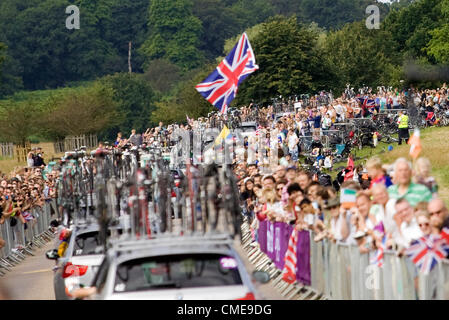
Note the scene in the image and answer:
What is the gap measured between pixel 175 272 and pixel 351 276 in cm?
344

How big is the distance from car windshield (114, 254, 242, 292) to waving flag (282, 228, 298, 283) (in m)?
5.55

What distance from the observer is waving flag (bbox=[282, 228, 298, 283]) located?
1591 centimetres

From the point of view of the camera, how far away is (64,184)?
21.9 meters

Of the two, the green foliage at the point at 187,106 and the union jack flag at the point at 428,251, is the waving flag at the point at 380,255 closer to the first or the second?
the union jack flag at the point at 428,251

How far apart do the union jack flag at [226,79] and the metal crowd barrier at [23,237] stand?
19.5ft

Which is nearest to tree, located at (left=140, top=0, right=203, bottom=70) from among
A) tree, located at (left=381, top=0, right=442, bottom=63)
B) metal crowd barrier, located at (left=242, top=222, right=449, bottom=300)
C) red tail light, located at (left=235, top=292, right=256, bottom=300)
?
tree, located at (left=381, top=0, right=442, bottom=63)

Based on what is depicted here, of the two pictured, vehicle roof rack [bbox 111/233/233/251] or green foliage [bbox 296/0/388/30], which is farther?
green foliage [bbox 296/0/388/30]

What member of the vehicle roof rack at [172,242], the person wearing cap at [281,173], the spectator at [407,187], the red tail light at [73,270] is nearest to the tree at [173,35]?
the person wearing cap at [281,173]

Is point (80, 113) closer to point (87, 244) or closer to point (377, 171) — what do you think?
point (87, 244)

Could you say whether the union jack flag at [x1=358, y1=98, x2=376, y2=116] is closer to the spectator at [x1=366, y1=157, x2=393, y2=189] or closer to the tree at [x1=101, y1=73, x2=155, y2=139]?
the spectator at [x1=366, y1=157, x2=393, y2=189]

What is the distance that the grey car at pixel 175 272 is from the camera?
987cm

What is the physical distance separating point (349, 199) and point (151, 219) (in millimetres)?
2892
